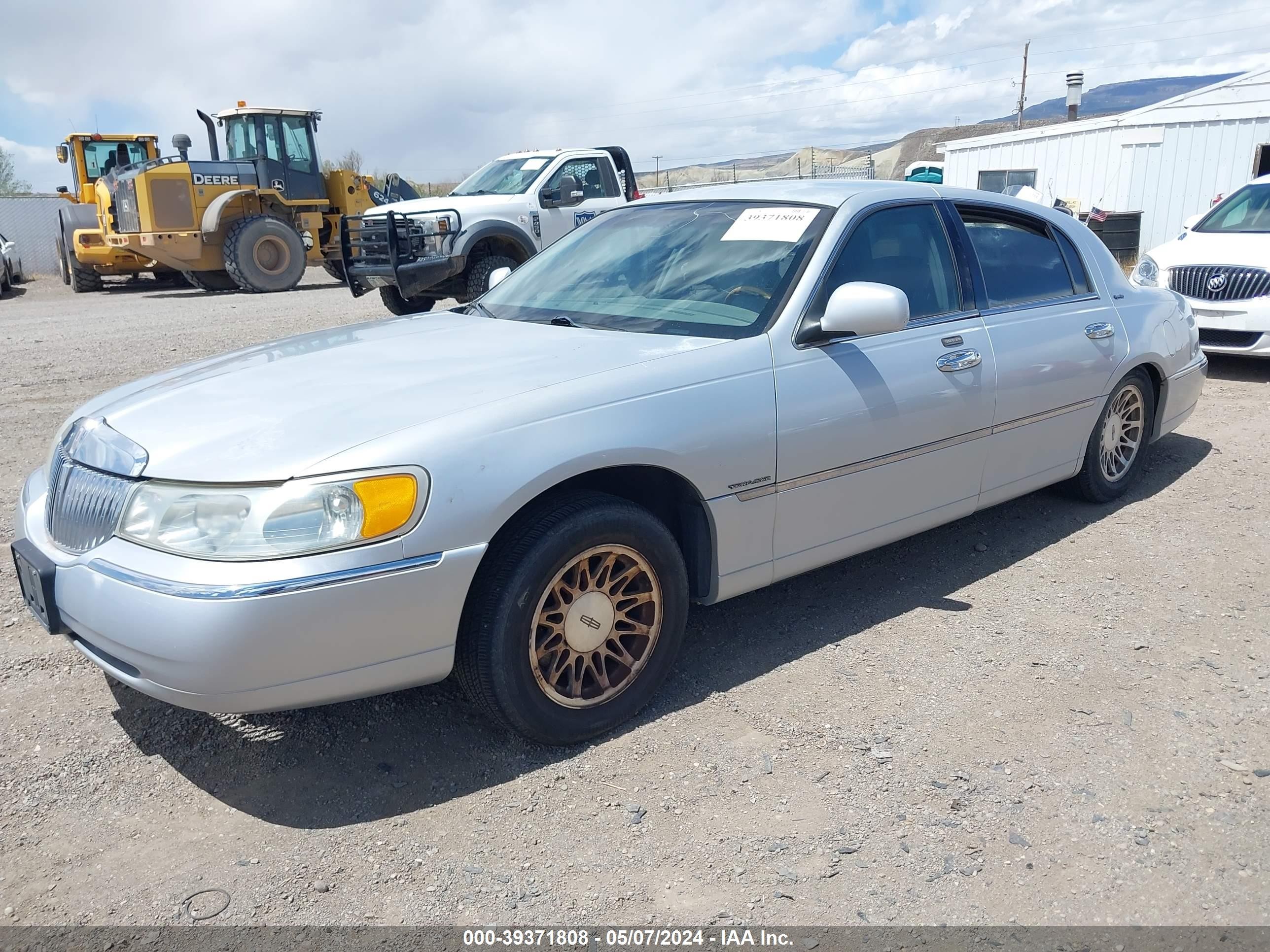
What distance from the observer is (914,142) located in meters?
63.4

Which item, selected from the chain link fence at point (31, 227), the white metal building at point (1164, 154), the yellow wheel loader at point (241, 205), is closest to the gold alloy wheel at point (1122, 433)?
the white metal building at point (1164, 154)

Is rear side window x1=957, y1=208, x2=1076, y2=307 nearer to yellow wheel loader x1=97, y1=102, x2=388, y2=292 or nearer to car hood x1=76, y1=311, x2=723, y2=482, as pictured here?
car hood x1=76, y1=311, x2=723, y2=482

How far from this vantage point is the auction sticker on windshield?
3.72 meters

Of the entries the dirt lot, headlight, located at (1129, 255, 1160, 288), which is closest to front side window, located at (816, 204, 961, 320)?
the dirt lot

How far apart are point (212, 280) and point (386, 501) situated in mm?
18855

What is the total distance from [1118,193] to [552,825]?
68.4ft

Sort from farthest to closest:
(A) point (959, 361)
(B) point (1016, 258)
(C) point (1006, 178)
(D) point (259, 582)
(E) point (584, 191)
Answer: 1. (C) point (1006, 178)
2. (E) point (584, 191)
3. (B) point (1016, 258)
4. (A) point (959, 361)
5. (D) point (259, 582)

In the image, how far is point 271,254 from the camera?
18.0 meters

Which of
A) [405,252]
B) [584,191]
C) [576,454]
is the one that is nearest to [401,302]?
[405,252]

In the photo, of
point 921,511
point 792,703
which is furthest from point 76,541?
point 921,511

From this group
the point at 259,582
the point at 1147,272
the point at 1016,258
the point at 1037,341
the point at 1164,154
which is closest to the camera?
the point at 259,582

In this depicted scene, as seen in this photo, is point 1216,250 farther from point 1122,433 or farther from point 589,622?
point 589,622

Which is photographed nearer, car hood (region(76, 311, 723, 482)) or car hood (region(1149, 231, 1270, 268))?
car hood (region(76, 311, 723, 482))

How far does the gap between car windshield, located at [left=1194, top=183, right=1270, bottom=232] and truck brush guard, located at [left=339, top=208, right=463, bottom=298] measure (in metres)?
7.86
